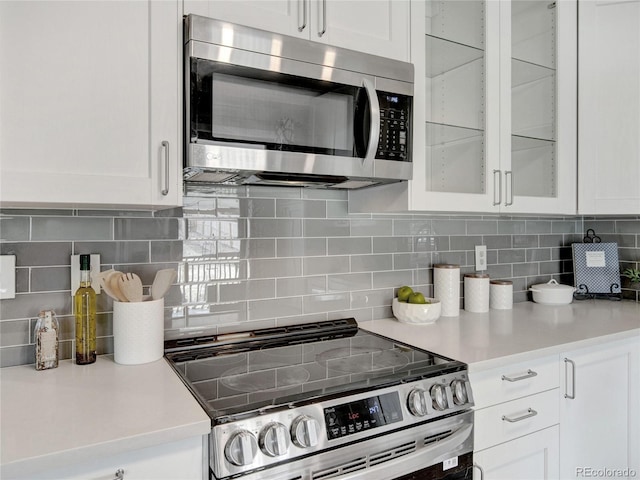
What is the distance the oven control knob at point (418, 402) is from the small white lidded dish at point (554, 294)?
1401 millimetres

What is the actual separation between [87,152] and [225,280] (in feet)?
2.24

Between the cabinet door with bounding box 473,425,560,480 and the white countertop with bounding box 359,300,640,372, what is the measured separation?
0.96 feet

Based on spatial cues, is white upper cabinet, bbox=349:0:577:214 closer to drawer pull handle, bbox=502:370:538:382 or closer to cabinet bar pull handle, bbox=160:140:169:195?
drawer pull handle, bbox=502:370:538:382

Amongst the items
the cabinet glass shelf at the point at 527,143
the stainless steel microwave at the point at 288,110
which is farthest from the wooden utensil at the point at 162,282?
the cabinet glass shelf at the point at 527,143

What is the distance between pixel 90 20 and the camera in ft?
3.62

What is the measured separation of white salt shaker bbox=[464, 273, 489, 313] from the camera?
209 cm

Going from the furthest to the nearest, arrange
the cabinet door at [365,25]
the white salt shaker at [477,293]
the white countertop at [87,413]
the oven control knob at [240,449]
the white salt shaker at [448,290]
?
the white salt shaker at [477,293]
the white salt shaker at [448,290]
the cabinet door at [365,25]
the oven control knob at [240,449]
the white countertop at [87,413]

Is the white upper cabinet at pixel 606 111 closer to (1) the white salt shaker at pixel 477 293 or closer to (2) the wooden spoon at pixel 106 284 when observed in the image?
(1) the white salt shaker at pixel 477 293

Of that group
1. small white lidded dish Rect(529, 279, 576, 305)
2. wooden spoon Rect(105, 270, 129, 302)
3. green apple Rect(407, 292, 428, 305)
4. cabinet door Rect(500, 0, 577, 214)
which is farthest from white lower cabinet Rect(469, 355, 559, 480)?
wooden spoon Rect(105, 270, 129, 302)

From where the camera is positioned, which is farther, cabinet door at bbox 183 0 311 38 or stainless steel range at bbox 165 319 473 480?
cabinet door at bbox 183 0 311 38

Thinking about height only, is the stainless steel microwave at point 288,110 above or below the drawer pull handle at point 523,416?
above

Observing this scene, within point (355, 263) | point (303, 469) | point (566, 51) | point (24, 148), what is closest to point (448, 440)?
point (303, 469)

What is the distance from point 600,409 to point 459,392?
0.84m

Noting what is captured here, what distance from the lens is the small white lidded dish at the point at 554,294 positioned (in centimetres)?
229
